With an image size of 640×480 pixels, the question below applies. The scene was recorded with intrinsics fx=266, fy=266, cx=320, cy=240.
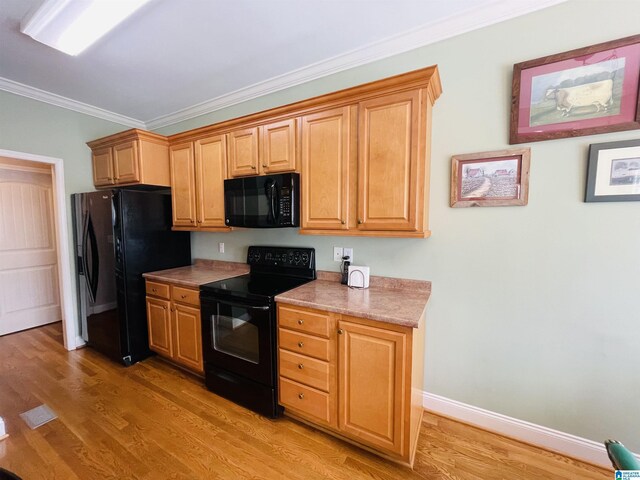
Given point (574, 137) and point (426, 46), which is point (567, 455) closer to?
A: point (574, 137)

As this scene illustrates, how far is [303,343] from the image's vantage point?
177 cm

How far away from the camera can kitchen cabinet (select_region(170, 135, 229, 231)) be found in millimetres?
2490

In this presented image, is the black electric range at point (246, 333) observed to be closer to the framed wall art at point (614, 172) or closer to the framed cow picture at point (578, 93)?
the framed cow picture at point (578, 93)

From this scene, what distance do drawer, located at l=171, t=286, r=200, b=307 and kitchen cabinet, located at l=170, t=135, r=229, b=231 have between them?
0.62 metres

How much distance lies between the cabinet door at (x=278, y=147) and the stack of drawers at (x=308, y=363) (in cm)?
110

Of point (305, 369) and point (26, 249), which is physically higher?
point (26, 249)

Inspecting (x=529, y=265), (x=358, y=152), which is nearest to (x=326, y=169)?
(x=358, y=152)

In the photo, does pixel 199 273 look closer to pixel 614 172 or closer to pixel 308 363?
pixel 308 363

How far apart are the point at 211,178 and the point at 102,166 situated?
151 cm

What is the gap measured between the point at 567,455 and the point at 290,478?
5.52ft

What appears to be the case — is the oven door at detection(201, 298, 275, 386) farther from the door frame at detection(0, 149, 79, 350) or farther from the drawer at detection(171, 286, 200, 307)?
the door frame at detection(0, 149, 79, 350)

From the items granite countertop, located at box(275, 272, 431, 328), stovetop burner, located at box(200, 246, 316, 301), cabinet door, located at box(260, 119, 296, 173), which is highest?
cabinet door, located at box(260, 119, 296, 173)

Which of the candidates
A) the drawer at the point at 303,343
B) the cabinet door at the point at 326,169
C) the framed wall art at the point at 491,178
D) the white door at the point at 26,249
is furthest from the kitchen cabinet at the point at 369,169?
the white door at the point at 26,249

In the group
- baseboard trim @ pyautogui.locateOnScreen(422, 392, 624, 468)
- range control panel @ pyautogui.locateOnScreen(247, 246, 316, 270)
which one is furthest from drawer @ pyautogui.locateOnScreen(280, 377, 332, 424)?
range control panel @ pyautogui.locateOnScreen(247, 246, 316, 270)
